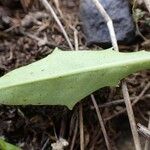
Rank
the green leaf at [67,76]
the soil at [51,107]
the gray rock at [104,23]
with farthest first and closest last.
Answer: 1. the gray rock at [104,23]
2. the soil at [51,107]
3. the green leaf at [67,76]

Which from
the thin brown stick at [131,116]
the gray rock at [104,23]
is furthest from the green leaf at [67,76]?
the gray rock at [104,23]

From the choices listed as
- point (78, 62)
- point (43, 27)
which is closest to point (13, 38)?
point (43, 27)

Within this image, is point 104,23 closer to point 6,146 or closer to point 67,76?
point 67,76

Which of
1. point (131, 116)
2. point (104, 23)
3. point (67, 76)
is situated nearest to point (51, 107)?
point (67, 76)

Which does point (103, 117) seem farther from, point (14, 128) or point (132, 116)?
point (14, 128)

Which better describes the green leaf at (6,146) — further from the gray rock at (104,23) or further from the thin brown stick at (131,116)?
the gray rock at (104,23)

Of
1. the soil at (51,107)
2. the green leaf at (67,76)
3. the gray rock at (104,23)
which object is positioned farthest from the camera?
the gray rock at (104,23)

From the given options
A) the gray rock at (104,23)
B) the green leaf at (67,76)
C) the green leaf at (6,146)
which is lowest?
the green leaf at (6,146)
